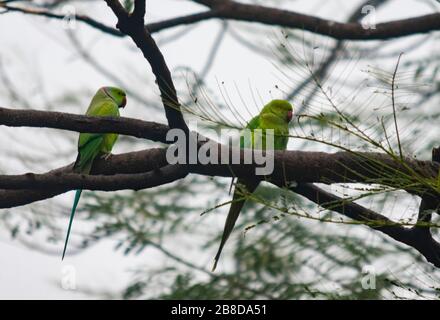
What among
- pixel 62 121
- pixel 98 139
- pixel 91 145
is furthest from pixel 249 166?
pixel 98 139

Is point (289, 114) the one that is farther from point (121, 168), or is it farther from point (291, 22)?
point (121, 168)

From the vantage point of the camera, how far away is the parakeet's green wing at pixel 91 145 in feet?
10.3

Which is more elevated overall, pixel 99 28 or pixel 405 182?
pixel 99 28

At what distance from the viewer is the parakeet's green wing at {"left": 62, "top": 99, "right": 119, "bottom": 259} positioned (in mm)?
3129

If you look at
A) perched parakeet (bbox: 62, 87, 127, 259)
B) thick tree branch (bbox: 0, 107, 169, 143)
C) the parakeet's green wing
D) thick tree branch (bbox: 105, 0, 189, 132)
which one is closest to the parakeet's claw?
thick tree branch (bbox: 105, 0, 189, 132)

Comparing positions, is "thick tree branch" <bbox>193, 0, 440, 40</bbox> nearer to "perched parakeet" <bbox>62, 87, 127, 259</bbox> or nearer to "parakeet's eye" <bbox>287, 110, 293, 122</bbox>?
"parakeet's eye" <bbox>287, 110, 293, 122</bbox>

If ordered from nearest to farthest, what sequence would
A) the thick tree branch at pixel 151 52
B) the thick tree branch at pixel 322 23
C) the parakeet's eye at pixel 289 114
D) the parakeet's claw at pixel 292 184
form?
the thick tree branch at pixel 151 52, the parakeet's claw at pixel 292 184, the parakeet's eye at pixel 289 114, the thick tree branch at pixel 322 23

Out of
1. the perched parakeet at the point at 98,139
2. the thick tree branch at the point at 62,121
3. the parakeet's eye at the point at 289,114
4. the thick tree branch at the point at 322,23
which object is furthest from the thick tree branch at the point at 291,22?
the thick tree branch at the point at 62,121

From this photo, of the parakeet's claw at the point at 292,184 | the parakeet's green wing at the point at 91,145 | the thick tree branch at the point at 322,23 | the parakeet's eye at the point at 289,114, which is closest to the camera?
the parakeet's claw at the point at 292,184

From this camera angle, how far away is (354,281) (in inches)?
161

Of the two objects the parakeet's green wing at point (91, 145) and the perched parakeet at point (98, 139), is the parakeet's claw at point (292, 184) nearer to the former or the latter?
the perched parakeet at point (98, 139)

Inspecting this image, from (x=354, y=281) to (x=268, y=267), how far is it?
595 mm
